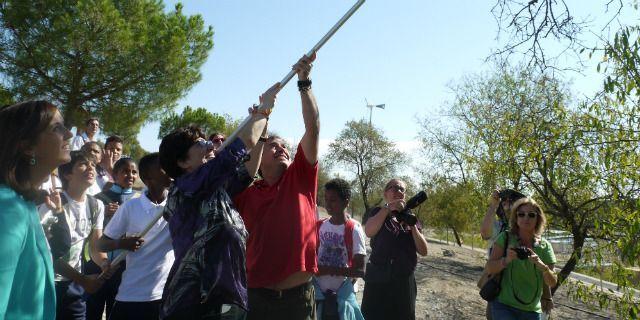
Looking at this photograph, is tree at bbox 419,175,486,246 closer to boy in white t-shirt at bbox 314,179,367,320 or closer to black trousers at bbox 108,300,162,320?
boy in white t-shirt at bbox 314,179,367,320

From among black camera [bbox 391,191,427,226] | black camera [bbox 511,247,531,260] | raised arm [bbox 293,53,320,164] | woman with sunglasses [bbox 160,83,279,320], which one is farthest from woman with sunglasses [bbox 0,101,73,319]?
black camera [bbox 511,247,531,260]

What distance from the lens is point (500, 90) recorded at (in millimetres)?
15273

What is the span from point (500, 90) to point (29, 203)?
1517 centimetres

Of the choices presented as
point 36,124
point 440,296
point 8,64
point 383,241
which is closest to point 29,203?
point 36,124

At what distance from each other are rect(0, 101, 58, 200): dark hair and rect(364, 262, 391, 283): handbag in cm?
340

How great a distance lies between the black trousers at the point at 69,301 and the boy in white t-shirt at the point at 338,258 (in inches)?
74.1

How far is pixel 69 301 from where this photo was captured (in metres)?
3.70

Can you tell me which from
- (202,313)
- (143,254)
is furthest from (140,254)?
(202,313)

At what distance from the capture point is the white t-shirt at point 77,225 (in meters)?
3.79

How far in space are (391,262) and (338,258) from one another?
502mm

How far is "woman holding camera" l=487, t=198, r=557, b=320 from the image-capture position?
4348mm

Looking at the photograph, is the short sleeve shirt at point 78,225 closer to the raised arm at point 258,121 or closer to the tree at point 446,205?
the raised arm at point 258,121

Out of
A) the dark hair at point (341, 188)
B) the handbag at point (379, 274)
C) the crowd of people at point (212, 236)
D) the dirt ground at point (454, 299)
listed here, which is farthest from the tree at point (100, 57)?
the handbag at point (379, 274)

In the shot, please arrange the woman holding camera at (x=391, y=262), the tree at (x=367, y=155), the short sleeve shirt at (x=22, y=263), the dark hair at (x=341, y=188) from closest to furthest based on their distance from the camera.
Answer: the short sleeve shirt at (x=22, y=263), the woman holding camera at (x=391, y=262), the dark hair at (x=341, y=188), the tree at (x=367, y=155)
